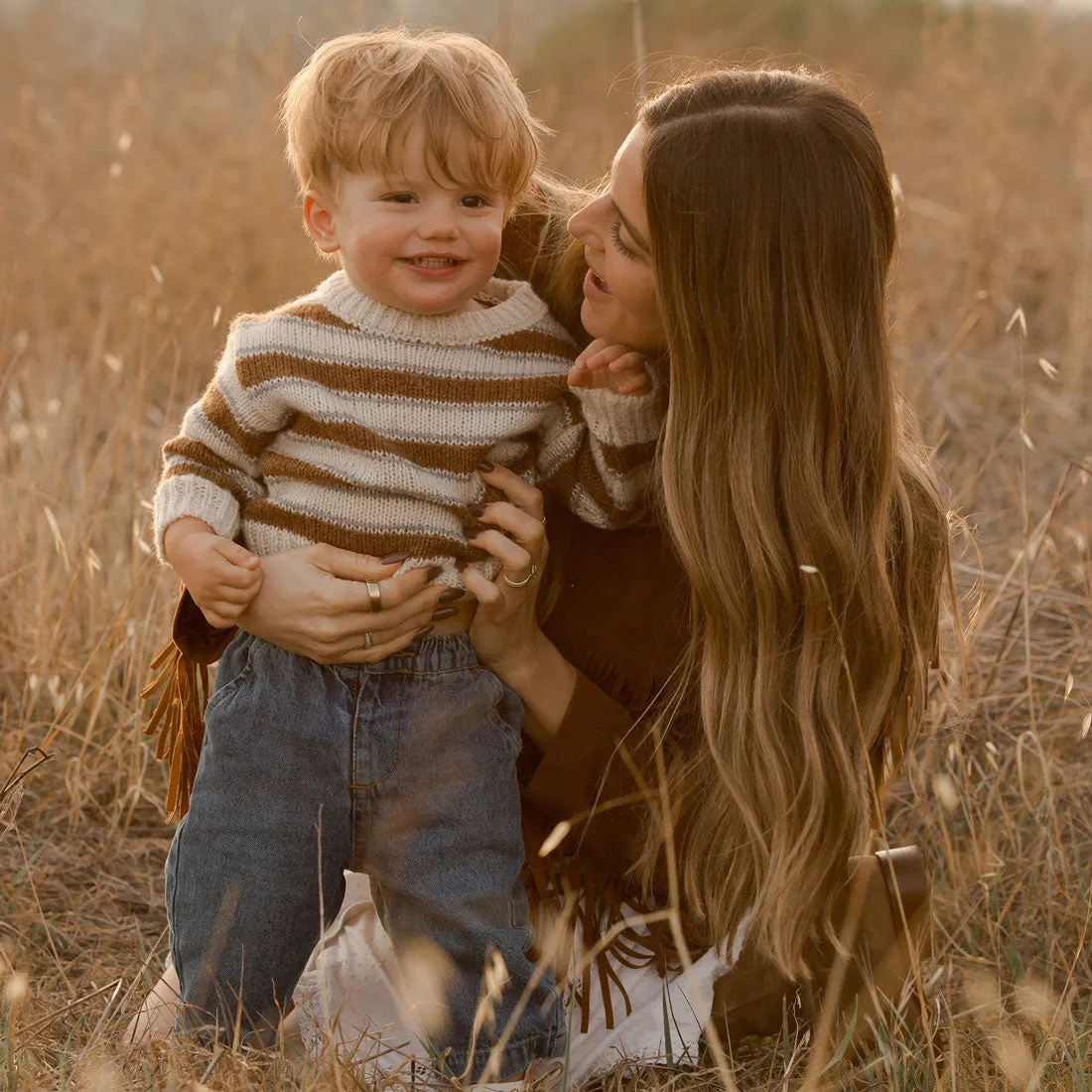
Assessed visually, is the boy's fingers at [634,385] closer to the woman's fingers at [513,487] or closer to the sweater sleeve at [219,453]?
the woman's fingers at [513,487]

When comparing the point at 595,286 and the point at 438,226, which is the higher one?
the point at 438,226

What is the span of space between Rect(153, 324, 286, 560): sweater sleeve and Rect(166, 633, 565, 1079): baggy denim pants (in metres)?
0.24

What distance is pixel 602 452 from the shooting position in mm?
2129

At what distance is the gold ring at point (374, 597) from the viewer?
78.8 inches

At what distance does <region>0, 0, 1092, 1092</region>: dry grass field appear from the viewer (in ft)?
7.82

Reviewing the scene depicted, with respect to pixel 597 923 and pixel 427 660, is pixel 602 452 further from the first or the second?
pixel 597 923

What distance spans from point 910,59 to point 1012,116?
1.66 m

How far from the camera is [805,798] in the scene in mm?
2145

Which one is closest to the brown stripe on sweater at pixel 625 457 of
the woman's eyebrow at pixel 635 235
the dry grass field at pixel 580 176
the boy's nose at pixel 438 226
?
the woman's eyebrow at pixel 635 235

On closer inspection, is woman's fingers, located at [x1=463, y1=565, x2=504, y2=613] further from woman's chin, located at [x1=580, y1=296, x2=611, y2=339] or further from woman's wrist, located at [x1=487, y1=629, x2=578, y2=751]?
woman's chin, located at [x1=580, y1=296, x2=611, y2=339]

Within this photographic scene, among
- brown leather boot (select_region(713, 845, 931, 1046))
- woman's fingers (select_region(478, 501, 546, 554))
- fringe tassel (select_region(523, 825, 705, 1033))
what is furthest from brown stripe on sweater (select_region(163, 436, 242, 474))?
brown leather boot (select_region(713, 845, 931, 1046))

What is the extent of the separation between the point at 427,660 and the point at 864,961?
0.94 metres

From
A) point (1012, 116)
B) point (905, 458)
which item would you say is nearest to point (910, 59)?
point (1012, 116)

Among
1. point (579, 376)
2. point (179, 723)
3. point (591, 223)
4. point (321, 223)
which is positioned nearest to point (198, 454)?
point (321, 223)
